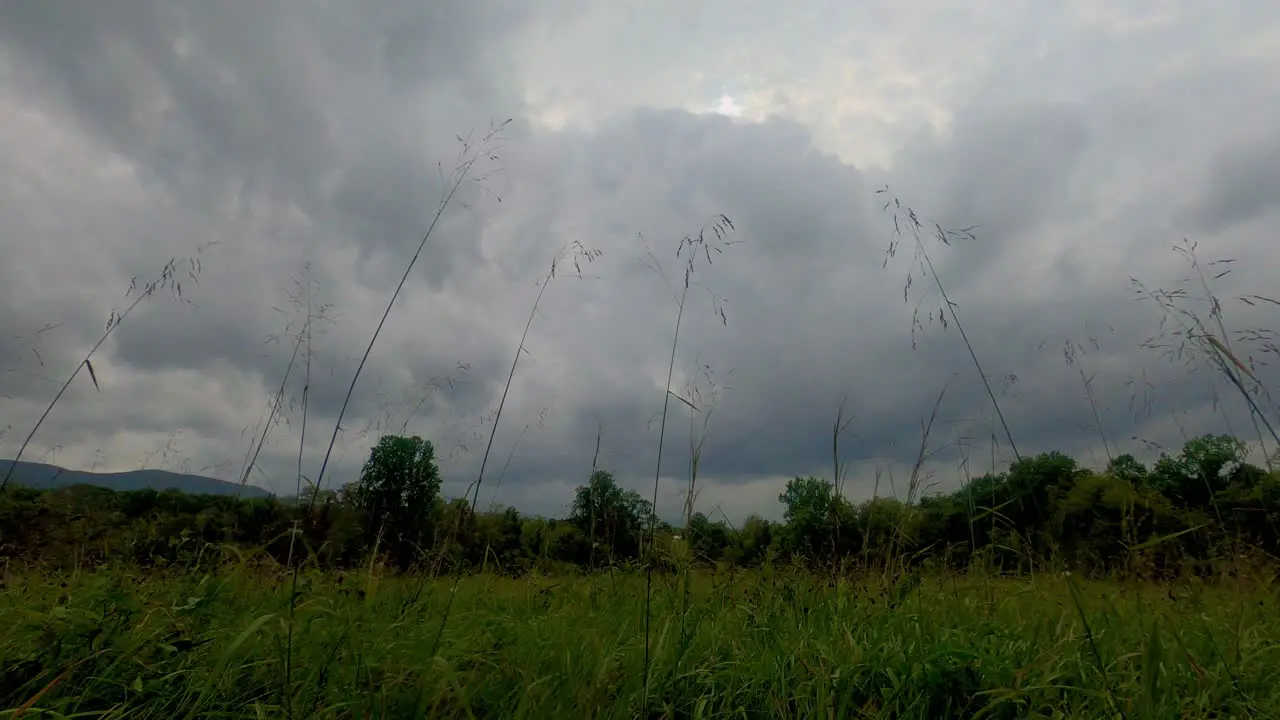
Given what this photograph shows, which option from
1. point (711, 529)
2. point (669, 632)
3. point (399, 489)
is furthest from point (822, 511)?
point (399, 489)

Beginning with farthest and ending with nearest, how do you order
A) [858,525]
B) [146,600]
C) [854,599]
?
1. [858,525]
2. [854,599]
3. [146,600]

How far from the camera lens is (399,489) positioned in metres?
4.78

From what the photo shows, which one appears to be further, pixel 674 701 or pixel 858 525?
pixel 858 525

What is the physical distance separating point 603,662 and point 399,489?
9.77 ft

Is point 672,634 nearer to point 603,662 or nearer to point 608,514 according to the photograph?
point 603,662

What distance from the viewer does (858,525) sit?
165 inches

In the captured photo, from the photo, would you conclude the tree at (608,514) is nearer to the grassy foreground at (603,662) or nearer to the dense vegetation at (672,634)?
the dense vegetation at (672,634)

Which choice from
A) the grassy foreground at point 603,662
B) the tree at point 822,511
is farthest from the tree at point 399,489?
the tree at point 822,511

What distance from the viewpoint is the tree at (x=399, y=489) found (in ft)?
14.3

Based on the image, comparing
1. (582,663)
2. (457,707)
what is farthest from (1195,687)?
(457,707)

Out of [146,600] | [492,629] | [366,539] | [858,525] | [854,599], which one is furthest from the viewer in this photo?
[366,539]

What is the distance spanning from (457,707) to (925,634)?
2017 mm

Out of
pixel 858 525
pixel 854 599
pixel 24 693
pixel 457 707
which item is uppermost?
pixel 858 525

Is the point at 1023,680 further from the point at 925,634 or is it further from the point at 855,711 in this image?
the point at 855,711
